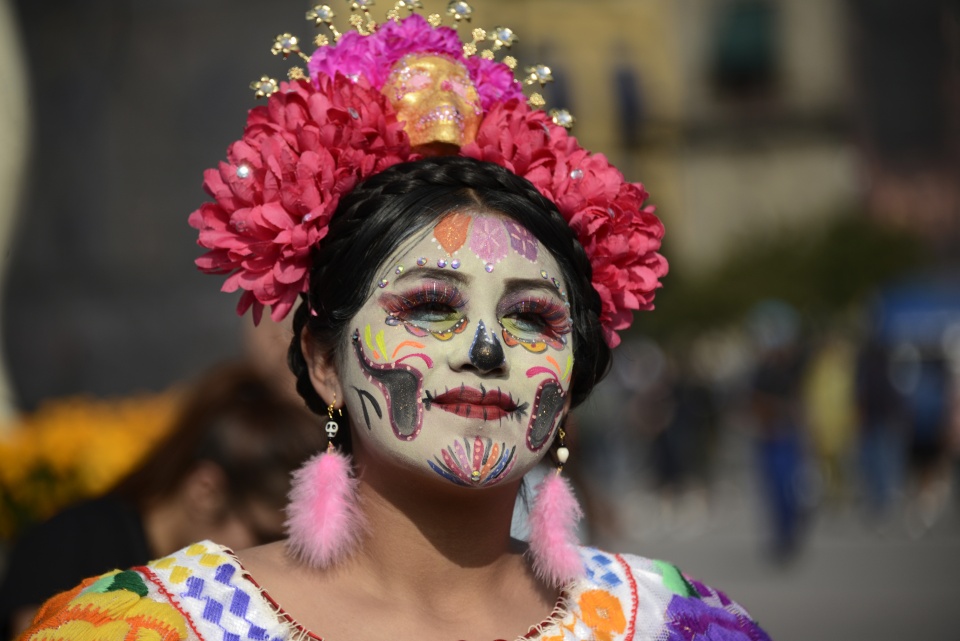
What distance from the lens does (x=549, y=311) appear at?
8.73 feet

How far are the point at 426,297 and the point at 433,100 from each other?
1.33 feet

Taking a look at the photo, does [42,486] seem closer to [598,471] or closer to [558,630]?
[558,630]

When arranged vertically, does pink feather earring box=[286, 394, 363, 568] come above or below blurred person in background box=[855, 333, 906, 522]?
above

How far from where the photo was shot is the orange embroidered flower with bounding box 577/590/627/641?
8.84ft

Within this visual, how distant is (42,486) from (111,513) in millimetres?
2478

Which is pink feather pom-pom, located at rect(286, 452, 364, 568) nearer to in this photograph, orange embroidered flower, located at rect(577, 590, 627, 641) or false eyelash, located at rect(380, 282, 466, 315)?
false eyelash, located at rect(380, 282, 466, 315)

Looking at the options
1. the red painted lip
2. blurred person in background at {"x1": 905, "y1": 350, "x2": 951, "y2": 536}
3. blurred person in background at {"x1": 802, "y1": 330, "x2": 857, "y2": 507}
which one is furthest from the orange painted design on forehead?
blurred person in background at {"x1": 802, "y1": 330, "x2": 857, "y2": 507}

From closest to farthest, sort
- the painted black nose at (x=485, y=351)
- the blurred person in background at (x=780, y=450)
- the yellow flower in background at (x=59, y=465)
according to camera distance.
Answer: the painted black nose at (x=485, y=351), the yellow flower in background at (x=59, y=465), the blurred person in background at (x=780, y=450)

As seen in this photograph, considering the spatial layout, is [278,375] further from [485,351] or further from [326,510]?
[485,351]

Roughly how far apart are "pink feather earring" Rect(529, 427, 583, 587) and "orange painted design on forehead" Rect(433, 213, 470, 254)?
0.42 m

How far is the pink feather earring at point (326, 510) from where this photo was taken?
8.60ft

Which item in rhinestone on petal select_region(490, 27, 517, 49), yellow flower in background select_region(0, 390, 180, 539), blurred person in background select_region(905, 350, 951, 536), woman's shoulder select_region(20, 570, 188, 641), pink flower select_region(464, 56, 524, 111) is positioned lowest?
blurred person in background select_region(905, 350, 951, 536)

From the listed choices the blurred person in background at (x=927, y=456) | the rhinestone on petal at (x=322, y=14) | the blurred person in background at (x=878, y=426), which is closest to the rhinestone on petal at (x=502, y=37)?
the rhinestone on petal at (x=322, y=14)

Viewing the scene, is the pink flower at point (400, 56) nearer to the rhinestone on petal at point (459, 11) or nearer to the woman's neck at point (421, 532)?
the rhinestone on petal at point (459, 11)
